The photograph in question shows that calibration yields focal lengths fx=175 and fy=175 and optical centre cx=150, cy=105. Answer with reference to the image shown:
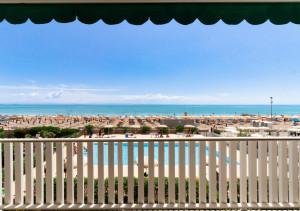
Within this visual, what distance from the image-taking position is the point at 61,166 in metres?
1.63

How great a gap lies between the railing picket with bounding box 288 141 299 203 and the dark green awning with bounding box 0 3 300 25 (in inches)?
48.1

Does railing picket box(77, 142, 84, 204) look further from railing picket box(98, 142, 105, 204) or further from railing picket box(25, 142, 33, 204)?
railing picket box(25, 142, 33, 204)

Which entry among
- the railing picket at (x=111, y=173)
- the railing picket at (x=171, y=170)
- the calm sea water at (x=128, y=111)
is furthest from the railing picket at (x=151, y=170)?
the calm sea water at (x=128, y=111)

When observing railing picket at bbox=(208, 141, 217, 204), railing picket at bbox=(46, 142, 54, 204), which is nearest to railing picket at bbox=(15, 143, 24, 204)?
railing picket at bbox=(46, 142, 54, 204)

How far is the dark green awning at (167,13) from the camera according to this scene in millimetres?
1757

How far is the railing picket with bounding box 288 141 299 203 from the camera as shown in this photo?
1.62 metres

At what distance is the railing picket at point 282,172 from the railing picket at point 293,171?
5 cm

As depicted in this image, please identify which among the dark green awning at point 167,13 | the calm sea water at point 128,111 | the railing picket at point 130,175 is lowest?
the railing picket at point 130,175

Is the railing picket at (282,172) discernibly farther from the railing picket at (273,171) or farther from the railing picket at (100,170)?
the railing picket at (100,170)

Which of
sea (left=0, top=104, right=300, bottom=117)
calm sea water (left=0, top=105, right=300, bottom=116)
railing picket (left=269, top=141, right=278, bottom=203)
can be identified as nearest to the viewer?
railing picket (left=269, top=141, right=278, bottom=203)

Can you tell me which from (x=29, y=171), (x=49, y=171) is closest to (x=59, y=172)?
(x=49, y=171)

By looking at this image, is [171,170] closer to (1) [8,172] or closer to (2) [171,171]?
(2) [171,171]

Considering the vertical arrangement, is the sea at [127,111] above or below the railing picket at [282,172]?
above

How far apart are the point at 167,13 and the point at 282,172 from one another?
74.2 inches
